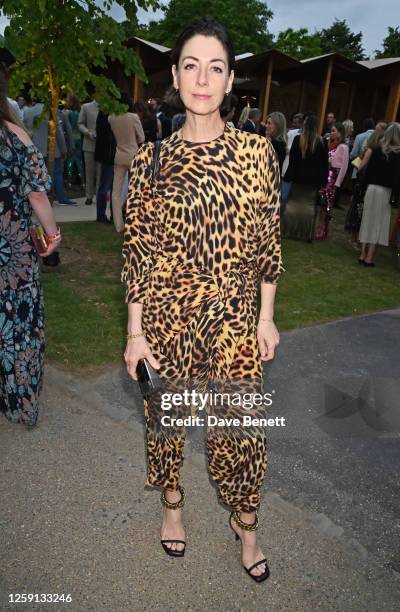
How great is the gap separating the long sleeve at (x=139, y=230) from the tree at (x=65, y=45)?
416cm

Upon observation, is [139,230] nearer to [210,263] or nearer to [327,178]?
[210,263]

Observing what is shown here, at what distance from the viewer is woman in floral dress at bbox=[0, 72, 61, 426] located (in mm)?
A: 3006

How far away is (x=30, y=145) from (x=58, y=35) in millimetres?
3812

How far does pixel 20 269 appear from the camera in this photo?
3.20 m

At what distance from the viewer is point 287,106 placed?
24781mm

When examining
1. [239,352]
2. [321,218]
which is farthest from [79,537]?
[321,218]

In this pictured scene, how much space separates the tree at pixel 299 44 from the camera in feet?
199

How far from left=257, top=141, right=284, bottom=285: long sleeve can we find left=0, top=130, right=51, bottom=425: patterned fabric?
5.05 ft

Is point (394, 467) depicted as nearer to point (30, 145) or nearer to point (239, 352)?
point (239, 352)

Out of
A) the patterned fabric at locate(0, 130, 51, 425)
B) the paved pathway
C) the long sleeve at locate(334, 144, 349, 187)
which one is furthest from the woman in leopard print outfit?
the long sleeve at locate(334, 144, 349, 187)

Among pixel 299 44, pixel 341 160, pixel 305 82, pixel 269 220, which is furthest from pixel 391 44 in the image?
pixel 269 220

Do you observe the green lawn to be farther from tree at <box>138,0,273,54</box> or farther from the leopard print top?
tree at <box>138,0,273,54</box>

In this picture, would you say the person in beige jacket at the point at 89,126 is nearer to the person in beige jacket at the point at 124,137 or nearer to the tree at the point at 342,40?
the person in beige jacket at the point at 124,137

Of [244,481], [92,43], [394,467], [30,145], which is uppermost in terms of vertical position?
[92,43]
